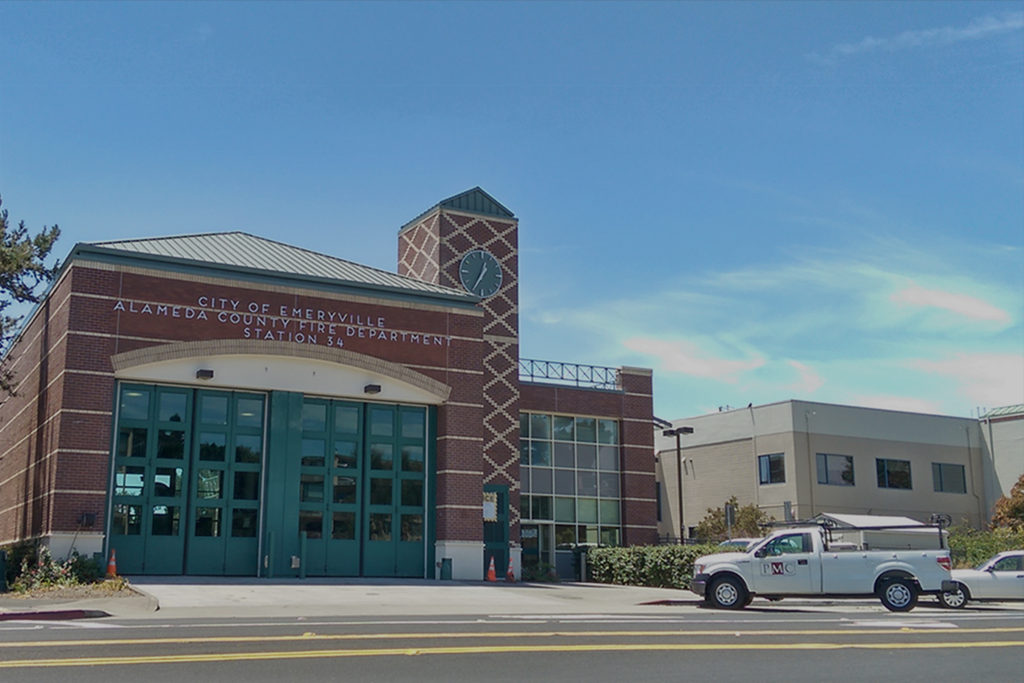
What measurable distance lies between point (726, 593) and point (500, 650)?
11.5 meters

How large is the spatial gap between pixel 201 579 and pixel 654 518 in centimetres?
2049

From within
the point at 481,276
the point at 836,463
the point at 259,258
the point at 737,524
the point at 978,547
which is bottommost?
the point at 978,547

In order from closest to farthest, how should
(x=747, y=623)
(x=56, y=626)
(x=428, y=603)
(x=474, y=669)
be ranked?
1. (x=474, y=669)
2. (x=56, y=626)
3. (x=747, y=623)
4. (x=428, y=603)

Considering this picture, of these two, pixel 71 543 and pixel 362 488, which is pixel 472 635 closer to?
pixel 71 543

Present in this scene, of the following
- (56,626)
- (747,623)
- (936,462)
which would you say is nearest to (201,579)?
(56,626)

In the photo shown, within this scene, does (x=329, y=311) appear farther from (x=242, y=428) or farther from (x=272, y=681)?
(x=272, y=681)

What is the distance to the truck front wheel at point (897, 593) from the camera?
74.2ft

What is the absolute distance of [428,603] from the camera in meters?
23.8

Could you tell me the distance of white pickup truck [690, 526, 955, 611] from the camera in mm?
22672

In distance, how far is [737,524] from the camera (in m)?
46.7

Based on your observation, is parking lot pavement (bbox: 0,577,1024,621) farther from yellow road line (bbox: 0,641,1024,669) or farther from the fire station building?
yellow road line (bbox: 0,641,1024,669)

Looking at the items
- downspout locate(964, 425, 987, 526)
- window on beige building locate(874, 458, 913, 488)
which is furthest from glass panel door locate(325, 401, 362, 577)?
downspout locate(964, 425, 987, 526)

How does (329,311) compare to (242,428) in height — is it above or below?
above

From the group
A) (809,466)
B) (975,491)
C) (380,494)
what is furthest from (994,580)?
(975,491)
